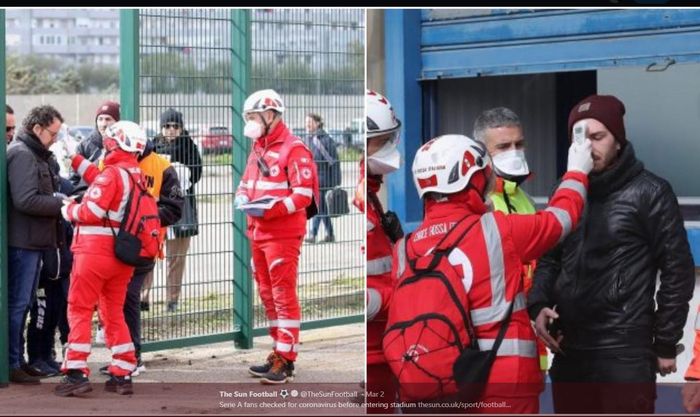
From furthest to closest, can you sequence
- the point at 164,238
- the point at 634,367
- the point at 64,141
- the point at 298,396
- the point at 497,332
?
the point at 64,141 < the point at 164,238 < the point at 298,396 < the point at 634,367 < the point at 497,332

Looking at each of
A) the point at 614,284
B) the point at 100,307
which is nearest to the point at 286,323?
the point at 100,307

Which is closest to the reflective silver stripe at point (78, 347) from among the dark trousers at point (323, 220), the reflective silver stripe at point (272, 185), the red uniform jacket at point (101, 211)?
the red uniform jacket at point (101, 211)

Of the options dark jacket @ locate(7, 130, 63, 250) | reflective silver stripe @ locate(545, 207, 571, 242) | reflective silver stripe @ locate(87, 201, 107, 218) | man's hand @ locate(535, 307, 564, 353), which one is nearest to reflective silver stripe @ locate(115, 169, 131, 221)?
reflective silver stripe @ locate(87, 201, 107, 218)

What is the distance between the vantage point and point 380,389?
618cm

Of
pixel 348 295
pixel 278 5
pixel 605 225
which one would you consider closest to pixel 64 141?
pixel 348 295

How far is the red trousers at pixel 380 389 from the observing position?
607cm

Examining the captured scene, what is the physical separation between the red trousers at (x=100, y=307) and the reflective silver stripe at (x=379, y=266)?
2079mm

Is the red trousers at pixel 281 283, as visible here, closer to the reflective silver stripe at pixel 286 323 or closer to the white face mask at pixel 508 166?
the reflective silver stripe at pixel 286 323

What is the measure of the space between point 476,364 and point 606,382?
748 millimetres

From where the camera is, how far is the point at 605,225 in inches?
222

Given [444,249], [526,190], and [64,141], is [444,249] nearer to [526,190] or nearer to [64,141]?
[526,190]

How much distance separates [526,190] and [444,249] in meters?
Result: 0.71

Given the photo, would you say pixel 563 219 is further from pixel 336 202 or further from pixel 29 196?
pixel 336 202

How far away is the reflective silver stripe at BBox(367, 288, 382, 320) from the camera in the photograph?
5.88 metres
